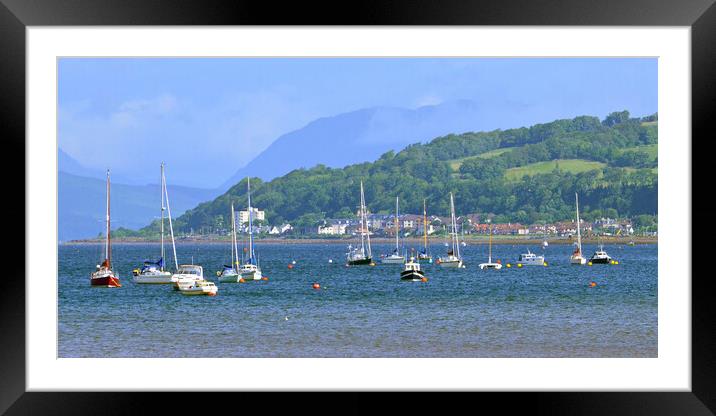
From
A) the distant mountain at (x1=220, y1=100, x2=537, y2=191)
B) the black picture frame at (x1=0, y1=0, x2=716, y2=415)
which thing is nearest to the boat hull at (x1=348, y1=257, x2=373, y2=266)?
the distant mountain at (x1=220, y1=100, x2=537, y2=191)

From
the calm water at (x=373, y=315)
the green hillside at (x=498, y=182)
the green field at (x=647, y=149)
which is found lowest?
the calm water at (x=373, y=315)

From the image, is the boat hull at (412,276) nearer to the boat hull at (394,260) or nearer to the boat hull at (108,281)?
the boat hull at (394,260)

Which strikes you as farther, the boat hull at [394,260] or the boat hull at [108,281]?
the boat hull at [394,260]

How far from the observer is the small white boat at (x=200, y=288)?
83.2 feet

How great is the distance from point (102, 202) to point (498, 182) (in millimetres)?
25753

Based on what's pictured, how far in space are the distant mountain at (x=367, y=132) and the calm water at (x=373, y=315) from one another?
2625 cm

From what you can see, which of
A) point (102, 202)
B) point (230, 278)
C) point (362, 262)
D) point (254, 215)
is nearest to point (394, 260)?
point (362, 262)

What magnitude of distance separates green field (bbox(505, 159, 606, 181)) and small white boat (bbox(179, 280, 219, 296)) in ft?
140

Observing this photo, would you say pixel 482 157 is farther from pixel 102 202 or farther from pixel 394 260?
pixel 394 260

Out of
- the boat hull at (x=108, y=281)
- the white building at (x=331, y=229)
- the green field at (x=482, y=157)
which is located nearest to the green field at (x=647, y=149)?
the green field at (x=482, y=157)

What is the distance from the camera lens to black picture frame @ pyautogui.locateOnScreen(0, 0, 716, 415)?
4.77m

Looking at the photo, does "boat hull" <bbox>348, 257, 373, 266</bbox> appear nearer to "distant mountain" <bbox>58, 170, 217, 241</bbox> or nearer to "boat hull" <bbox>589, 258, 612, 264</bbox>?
"boat hull" <bbox>589, 258, 612, 264</bbox>
